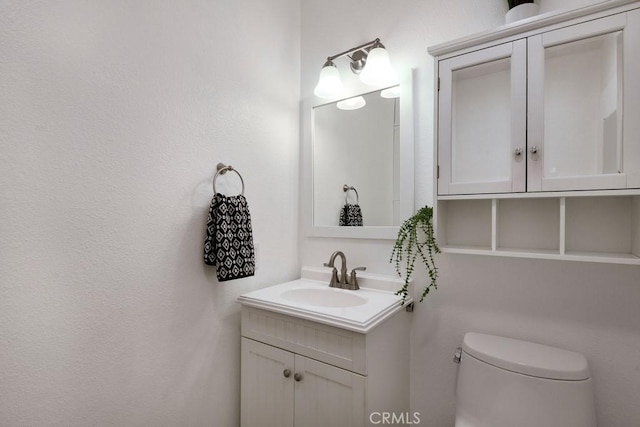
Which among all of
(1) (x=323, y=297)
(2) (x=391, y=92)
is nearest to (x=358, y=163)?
(2) (x=391, y=92)

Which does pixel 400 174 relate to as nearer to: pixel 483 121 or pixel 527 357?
pixel 483 121

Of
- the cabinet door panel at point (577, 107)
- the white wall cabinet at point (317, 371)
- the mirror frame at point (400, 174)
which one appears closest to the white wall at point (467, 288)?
the mirror frame at point (400, 174)

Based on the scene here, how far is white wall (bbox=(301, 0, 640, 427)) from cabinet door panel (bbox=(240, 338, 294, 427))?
580 millimetres

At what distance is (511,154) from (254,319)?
1.20 metres

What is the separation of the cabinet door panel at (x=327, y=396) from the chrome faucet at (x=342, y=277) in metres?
0.43

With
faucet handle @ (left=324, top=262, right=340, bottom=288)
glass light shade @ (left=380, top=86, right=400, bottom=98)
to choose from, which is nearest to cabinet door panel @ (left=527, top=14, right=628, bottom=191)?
glass light shade @ (left=380, top=86, right=400, bottom=98)

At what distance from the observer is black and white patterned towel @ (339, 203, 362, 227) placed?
1608 millimetres

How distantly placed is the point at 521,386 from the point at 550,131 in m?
0.85

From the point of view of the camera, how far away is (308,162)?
1767mm

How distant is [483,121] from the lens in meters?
1.15

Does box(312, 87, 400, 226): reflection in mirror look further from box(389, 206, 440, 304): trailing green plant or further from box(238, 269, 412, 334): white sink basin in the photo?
box(238, 269, 412, 334): white sink basin

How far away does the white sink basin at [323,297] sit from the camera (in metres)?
1.44

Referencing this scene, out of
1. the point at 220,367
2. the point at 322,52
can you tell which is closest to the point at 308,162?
the point at 322,52

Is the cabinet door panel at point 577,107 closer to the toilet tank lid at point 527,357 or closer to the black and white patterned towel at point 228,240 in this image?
the toilet tank lid at point 527,357
